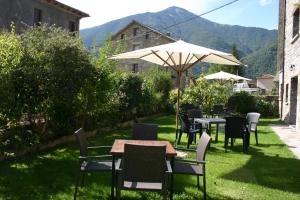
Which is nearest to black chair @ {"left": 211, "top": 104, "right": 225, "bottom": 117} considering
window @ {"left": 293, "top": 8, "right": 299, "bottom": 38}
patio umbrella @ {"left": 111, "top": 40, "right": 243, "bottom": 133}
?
window @ {"left": 293, "top": 8, "right": 299, "bottom": 38}

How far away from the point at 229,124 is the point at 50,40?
4.83m

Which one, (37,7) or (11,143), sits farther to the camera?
(37,7)

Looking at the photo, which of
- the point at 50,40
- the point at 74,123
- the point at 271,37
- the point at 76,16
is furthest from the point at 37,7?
the point at 271,37

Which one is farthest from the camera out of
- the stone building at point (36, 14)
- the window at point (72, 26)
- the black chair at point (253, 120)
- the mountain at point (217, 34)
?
the mountain at point (217, 34)

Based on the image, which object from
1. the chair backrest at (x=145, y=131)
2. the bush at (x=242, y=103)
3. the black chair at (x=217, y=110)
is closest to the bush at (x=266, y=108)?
the bush at (x=242, y=103)

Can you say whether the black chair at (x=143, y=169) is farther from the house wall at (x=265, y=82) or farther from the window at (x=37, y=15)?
the house wall at (x=265, y=82)

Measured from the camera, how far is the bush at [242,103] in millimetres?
21586

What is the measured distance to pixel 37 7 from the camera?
2255 centimetres

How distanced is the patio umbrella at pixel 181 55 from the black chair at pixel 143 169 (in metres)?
3.77

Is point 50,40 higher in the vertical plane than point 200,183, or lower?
higher

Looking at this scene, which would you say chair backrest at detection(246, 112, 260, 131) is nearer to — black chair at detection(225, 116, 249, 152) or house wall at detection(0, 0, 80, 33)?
black chair at detection(225, 116, 249, 152)

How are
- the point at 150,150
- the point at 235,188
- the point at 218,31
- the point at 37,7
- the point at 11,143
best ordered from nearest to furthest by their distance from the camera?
the point at 150,150 → the point at 235,188 → the point at 11,143 → the point at 37,7 → the point at 218,31

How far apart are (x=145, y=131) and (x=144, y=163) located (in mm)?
2173

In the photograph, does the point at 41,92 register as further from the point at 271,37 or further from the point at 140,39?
the point at 271,37
